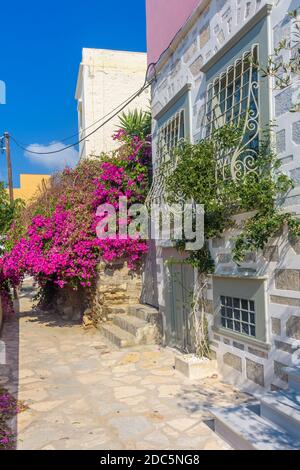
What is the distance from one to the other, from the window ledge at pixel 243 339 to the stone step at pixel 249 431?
77 cm

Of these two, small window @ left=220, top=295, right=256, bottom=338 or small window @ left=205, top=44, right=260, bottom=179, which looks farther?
small window @ left=220, top=295, right=256, bottom=338

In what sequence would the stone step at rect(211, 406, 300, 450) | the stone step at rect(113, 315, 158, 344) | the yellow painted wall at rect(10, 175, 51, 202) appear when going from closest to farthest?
the stone step at rect(211, 406, 300, 450)
the stone step at rect(113, 315, 158, 344)
the yellow painted wall at rect(10, 175, 51, 202)

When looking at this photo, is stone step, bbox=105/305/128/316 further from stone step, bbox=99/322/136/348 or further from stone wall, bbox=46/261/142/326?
stone step, bbox=99/322/136/348

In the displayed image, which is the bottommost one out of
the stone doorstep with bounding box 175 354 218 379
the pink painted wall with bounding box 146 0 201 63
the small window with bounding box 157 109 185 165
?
the stone doorstep with bounding box 175 354 218 379

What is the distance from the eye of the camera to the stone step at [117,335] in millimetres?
7844

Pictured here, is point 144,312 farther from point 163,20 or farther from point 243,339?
point 163,20

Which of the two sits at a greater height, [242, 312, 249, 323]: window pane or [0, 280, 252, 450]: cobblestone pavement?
[242, 312, 249, 323]: window pane

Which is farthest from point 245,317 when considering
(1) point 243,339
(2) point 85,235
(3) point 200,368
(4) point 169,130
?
(2) point 85,235

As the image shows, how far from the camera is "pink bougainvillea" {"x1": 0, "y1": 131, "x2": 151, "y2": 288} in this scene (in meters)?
9.46

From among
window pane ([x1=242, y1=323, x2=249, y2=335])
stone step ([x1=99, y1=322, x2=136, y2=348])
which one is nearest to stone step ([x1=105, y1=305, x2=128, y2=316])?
stone step ([x1=99, y1=322, x2=136, y2=348])

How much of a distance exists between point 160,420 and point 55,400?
5.17ft

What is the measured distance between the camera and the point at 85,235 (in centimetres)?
955

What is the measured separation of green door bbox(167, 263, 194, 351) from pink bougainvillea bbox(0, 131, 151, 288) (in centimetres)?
230
